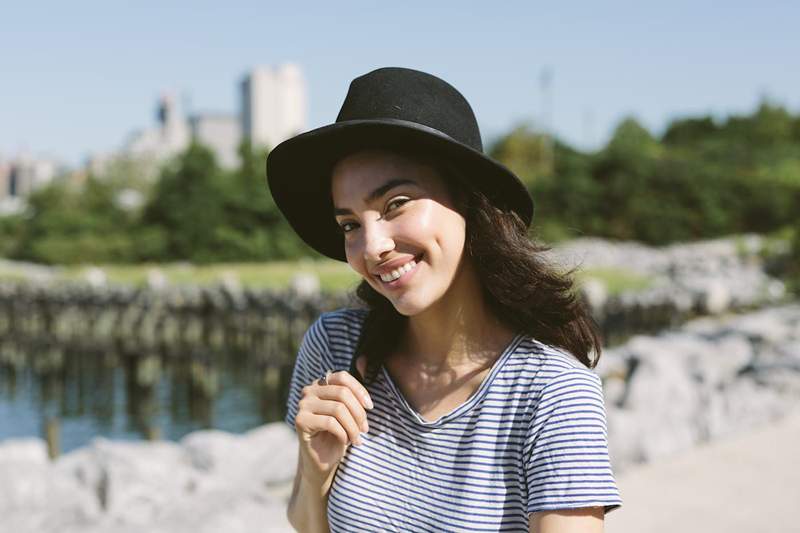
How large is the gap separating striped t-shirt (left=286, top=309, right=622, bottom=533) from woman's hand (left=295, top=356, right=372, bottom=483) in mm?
55

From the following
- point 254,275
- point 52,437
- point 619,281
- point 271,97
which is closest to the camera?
point 52,437

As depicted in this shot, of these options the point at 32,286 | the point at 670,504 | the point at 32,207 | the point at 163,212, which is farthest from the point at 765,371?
the point at 32,207

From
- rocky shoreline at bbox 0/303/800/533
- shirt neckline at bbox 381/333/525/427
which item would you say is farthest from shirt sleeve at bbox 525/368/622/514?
rocky shoreline at bbox 0/303/800/533

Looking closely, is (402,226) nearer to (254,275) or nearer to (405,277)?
(405,277)

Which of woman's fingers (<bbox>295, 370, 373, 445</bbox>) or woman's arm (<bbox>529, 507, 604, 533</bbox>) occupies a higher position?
woman's fingers (<bbox>295, 370, 373, 445</bbox>)

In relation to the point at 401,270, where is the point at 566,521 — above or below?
below

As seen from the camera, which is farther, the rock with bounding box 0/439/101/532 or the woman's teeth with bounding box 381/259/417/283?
the rock with bounding box 0/439/101/532

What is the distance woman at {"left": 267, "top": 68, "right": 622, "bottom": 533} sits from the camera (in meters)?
1.39

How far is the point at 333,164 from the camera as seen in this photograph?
5.30 feet

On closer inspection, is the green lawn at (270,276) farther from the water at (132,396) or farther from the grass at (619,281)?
the water at (132,396)

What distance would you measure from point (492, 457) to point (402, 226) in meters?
0.43

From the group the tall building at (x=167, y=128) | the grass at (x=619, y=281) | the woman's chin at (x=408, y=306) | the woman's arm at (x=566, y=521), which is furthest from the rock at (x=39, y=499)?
the tall building at (x=167, y=128)

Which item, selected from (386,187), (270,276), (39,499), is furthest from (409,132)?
(270,276)

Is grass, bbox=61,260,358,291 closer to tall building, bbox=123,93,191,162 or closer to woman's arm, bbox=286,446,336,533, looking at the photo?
woman's arm, bbox=286,446,336,533
